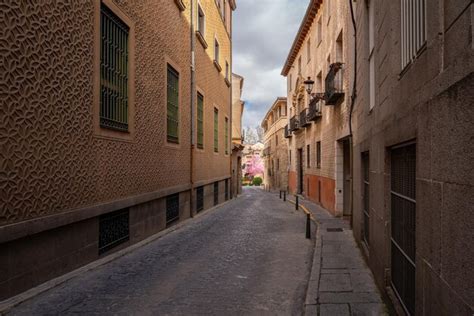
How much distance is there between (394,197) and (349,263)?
9.89 ft

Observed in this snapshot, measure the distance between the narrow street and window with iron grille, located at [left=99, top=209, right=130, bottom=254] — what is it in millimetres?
392

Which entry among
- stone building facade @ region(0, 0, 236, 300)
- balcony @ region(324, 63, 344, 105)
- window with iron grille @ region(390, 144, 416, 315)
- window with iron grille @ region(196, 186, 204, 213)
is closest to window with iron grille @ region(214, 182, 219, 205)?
window with iron grille @ region(196, 186, 204, 213)

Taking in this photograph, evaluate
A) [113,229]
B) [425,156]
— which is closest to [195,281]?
[113,229]

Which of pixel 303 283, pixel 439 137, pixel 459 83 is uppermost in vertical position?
pixel 459 83

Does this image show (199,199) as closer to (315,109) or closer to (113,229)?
(315,109)

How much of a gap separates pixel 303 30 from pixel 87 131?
61.6 ft

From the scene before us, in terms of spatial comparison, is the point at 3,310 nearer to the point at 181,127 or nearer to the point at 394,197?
the point at 394,197

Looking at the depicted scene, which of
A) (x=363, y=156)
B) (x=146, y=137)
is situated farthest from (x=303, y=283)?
(x=146, y=137)

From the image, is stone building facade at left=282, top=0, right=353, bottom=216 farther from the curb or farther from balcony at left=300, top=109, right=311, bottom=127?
the curb

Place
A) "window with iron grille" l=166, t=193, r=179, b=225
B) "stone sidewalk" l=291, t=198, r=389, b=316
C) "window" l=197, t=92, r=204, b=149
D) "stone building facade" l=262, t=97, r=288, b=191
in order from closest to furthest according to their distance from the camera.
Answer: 1. "stone sidewalk" l=291, t=198, r=389, b=316
2. "window with iron grille" l=166, t=193, r=179, b=225
3. "window" l=197, t=92, r=204, b=149
4. "stone building facade" l=262, t=97, r=288, b=191

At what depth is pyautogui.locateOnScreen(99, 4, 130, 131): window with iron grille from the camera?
297 inches

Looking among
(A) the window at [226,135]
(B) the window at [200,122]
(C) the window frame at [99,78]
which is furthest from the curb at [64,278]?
(A) the window at [226,135]

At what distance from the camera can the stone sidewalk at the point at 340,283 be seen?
15.9ft

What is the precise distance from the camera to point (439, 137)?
2.55m
